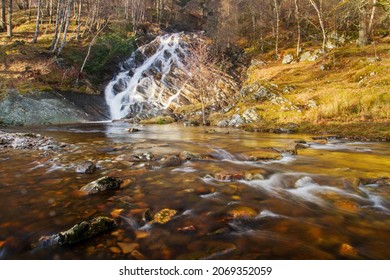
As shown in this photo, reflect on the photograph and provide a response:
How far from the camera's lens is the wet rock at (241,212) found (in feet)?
17.0

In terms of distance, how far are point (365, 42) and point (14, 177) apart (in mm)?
43101

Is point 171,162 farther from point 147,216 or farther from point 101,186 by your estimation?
point 147,216

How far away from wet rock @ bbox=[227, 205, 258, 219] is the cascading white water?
1227 inches

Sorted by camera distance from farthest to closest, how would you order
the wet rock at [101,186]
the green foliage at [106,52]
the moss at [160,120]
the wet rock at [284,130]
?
the green foliage at [106,52], the moss at [160,120], the wet rock at [284,130], the wet rock at [101,186]

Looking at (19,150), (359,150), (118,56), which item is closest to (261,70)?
(118,56)

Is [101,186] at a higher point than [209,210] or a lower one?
higher

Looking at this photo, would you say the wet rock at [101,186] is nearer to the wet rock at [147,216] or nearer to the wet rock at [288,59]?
the wet rock at [147,216]

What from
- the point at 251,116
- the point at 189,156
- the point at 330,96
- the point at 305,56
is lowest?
the point at 189,156

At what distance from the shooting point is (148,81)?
4016 centimetres

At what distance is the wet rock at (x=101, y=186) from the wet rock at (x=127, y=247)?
8.22 ft

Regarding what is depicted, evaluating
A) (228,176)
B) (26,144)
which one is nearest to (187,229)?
(228,176)

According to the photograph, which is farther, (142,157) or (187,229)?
(142,157)

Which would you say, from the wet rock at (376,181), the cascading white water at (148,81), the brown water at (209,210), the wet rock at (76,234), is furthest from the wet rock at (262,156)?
the cascading white water at (148,81)

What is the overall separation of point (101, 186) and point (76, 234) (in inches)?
91.6
